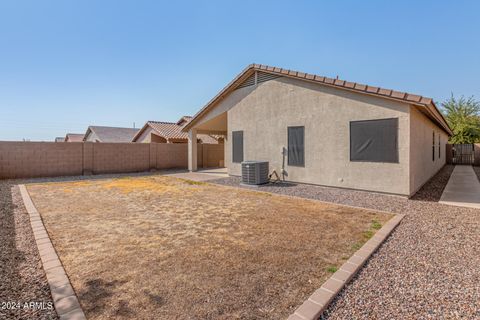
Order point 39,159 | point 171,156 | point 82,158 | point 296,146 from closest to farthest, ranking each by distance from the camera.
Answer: point 296,146 < point 39,159 < point 82,158 < point 171,156

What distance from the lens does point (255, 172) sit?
10047 mm

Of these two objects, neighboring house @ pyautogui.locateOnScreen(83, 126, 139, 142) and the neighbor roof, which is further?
neighboring house @ pyautogui.locateOnScreen(83, 126, 139, 142)

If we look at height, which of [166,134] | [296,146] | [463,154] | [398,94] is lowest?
[463,154]

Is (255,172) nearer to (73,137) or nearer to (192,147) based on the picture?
(192,147)

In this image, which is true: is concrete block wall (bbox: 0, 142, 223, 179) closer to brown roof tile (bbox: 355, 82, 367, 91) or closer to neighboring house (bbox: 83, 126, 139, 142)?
brown roof tile (bbox: 355, 82, 367, 91)

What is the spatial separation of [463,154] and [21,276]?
29.8 metres

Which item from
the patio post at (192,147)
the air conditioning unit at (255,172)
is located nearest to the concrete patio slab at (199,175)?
the patio post at (192,147)

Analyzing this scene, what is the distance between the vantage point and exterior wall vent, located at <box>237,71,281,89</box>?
422 inches

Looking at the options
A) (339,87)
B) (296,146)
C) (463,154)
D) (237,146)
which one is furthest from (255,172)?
(463,154)

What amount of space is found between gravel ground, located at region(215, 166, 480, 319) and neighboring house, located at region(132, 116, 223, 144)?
18724mm

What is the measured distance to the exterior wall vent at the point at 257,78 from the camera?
10.7 m

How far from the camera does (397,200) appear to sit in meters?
7.07

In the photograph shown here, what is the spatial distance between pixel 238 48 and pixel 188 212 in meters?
10.1

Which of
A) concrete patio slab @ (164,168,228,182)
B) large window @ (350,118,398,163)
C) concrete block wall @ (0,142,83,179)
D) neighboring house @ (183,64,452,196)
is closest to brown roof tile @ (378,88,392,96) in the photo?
neighboring house @ (183,64,452,196)
